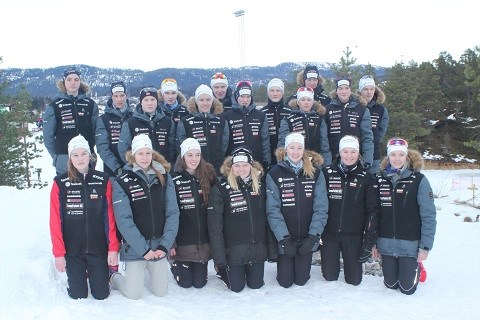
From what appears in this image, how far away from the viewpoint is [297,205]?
6332 mm

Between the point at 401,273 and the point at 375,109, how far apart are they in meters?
3.50

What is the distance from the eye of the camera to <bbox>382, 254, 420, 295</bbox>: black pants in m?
5.98

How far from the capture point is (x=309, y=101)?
24.8ft

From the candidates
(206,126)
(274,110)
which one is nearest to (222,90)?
(274,110)

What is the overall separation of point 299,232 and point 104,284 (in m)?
2.70

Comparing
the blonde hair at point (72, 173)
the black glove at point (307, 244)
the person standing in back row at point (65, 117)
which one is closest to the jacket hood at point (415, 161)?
the black glove at point (307, 244)

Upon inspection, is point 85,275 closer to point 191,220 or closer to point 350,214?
point 191,220

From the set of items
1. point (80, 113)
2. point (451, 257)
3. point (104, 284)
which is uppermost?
point (80, 113)

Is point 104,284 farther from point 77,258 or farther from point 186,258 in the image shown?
point 186,258

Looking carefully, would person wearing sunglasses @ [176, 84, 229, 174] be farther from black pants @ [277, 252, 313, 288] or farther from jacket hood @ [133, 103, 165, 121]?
black pants @ [277, 252, 313, 288]

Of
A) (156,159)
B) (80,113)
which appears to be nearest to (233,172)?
(156,159)

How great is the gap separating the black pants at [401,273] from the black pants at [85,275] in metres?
3.75

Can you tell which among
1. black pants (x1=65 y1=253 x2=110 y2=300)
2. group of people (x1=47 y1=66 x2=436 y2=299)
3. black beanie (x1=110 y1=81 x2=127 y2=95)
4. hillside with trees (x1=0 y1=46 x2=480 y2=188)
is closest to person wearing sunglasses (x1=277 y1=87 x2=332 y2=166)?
group of people (x1=47 y1=66 x2=436 y2=299)

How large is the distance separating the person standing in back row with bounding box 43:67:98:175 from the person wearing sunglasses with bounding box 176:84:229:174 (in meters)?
1.63
